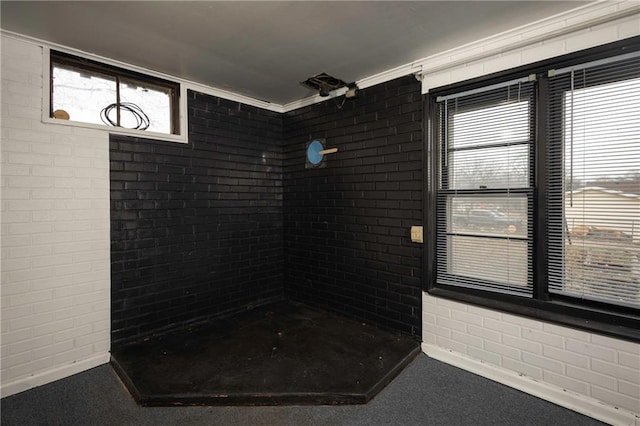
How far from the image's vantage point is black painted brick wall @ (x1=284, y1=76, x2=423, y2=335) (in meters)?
2.96

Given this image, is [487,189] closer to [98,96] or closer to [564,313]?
[564,313]

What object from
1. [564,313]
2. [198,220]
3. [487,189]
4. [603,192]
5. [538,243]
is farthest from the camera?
[198,220]

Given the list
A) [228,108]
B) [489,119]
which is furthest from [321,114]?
[489,119]

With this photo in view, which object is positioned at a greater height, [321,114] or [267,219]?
[321,114]

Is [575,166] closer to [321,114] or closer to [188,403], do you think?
[321,114]

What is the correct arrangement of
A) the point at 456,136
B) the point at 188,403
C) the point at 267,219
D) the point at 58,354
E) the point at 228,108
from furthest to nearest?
the point at 267,219 → the point at 228,108 → the point at 456,136 → the point at 58,354 → the point at 188,403

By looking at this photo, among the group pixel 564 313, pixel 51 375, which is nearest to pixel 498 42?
pixel 564 313

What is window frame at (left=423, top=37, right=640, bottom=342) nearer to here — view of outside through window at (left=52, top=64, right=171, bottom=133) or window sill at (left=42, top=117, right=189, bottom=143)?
window sill at (left=42, top=117, right=189, bottom=143)

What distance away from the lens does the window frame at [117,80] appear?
8.09 ft

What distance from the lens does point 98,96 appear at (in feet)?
9.18

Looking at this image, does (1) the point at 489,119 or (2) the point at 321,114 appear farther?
(2) the point at 321,114

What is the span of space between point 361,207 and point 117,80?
2.76 meters

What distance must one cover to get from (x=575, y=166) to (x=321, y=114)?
8.38 feet

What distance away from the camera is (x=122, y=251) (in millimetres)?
2863
